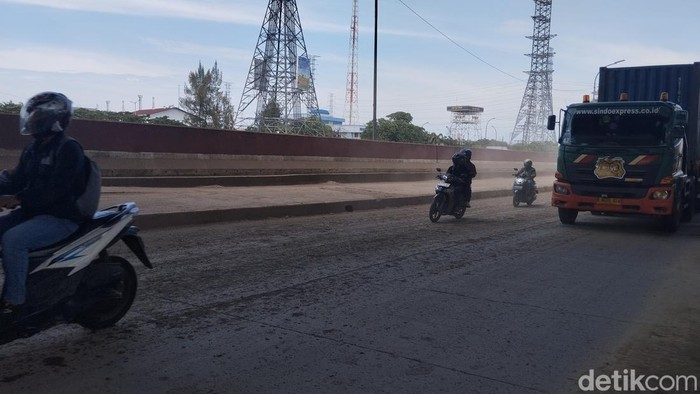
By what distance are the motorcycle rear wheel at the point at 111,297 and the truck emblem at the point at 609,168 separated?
951 cm

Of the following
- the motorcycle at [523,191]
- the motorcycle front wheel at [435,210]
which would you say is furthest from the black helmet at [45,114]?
the motorcycle at [523,191]

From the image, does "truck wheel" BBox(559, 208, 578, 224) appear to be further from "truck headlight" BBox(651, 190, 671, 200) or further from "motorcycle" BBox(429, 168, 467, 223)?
"motorcycle" BBox(429, 168, 467, 223)

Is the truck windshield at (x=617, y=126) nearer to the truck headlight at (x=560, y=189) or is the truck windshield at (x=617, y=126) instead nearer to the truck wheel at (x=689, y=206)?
the truck headlight at (x=560, y=189)

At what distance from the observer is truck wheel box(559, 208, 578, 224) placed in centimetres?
1323

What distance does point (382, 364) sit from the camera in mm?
4656

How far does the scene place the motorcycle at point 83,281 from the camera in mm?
4395

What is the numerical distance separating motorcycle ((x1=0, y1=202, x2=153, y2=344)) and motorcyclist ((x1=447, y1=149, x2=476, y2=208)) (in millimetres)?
9224

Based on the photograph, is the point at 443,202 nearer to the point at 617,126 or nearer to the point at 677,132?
the point at 617,126

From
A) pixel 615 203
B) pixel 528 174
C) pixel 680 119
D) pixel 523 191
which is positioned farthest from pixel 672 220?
pixel 528 174

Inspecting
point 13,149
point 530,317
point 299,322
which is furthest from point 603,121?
point 13,149

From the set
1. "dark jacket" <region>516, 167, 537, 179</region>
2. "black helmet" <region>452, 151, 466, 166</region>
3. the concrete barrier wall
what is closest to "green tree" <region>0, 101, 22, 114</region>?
the concrete barrier wall

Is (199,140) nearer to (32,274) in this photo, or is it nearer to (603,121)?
(603,121)

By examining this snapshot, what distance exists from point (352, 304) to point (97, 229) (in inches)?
101

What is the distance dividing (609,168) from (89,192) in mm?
10046
